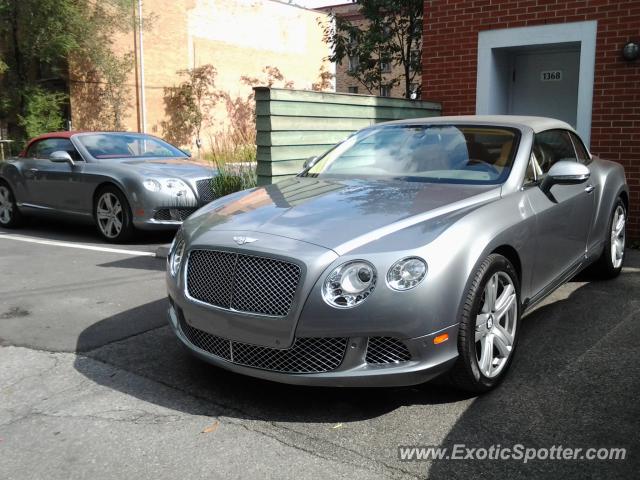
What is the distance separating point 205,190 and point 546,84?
4.87 meters

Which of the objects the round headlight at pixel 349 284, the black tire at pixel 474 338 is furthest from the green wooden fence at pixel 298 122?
the round headlight at pixel 349 284

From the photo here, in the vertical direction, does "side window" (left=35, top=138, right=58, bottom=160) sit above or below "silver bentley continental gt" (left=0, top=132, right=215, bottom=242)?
above

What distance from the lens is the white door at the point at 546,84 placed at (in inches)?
344

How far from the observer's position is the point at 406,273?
3023 millimetres

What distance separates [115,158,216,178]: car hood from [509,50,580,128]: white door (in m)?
4.41

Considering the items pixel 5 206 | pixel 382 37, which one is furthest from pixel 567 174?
pixel 382 37

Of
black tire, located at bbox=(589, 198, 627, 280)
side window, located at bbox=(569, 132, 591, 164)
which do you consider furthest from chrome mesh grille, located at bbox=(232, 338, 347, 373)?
black tire, located at bbox=(589, 198, 627, 280)

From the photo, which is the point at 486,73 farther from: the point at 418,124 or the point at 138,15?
the point at 138,15

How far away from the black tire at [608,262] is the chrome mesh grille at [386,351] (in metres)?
3.15

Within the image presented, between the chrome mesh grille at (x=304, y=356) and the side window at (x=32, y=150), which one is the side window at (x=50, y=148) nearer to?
the side window at (x=32, y=150)

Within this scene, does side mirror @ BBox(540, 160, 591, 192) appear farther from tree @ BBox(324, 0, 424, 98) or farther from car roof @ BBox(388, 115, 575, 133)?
tree @ BBox(324, 0, 424, 98)

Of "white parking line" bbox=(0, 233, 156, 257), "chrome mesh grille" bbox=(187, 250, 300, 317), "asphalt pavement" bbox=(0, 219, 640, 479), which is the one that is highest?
"chrome mesh grille" bbox=(187, 250, 300, 317)

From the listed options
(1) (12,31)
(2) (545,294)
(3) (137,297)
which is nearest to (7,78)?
(1) (12,31)

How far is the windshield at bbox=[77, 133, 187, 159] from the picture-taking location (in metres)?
8.86
